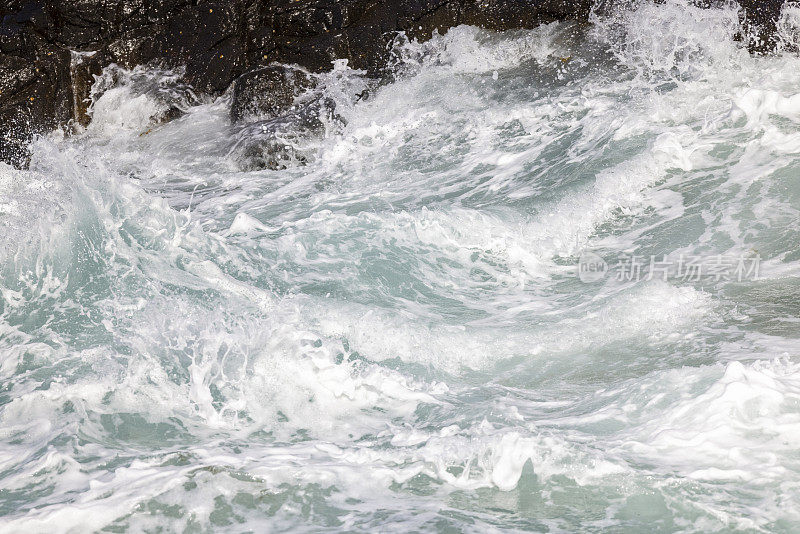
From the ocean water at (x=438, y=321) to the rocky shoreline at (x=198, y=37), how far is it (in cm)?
134

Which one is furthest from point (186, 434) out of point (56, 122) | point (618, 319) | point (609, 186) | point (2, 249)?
point (56, 122)

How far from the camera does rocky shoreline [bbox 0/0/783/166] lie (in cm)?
856

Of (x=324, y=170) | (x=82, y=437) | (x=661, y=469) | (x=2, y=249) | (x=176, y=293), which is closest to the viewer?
(x=661, y=469)

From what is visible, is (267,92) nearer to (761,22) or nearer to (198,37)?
(198,37)

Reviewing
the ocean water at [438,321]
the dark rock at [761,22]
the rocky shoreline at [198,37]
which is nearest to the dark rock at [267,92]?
the rocky shoreline at [198,37]

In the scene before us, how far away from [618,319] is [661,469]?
1370mm

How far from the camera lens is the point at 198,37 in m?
8.90

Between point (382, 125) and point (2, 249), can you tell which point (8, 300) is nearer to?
point (2, 249)

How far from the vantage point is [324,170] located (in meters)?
7.00

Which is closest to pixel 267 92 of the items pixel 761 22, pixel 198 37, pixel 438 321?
pixel 198 37

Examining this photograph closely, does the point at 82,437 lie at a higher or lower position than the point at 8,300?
lower

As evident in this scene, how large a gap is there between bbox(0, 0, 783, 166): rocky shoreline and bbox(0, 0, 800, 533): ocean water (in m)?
1.34

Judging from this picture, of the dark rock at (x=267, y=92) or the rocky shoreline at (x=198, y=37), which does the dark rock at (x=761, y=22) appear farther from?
the dark rock at (x=267, y=92)

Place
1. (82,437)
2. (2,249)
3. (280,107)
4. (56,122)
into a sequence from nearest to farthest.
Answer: (82,437)
(2,249)
(280,107)
(56,122)
